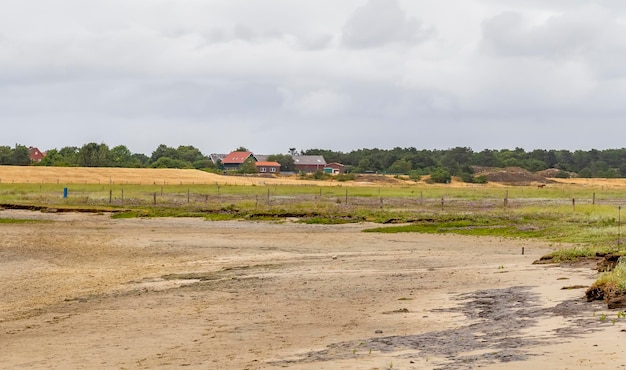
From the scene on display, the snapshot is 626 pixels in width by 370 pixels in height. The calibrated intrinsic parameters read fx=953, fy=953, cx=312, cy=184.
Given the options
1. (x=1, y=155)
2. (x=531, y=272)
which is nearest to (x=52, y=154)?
(x=1, y=155)

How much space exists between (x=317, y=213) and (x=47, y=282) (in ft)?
98.5

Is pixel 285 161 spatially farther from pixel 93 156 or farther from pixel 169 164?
pixel 93 156

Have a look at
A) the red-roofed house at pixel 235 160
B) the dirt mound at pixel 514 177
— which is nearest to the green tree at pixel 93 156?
the red-roofed house at pixel 235 160

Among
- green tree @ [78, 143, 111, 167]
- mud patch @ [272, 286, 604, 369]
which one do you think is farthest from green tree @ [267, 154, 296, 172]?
mud patch @ [272, 286, 604, 369]

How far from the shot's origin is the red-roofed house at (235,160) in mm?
183875

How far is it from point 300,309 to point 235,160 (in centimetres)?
16863

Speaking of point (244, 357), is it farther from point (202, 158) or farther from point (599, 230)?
point (202, 158)

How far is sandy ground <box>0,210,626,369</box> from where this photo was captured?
13297 mm

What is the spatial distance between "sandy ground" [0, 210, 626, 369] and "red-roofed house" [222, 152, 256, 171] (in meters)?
148

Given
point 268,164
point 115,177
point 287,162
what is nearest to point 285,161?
point 287,162

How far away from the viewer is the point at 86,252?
33875 millimetres

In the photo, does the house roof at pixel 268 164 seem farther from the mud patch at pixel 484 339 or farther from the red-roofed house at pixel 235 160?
the mud patch at pixel 484 339

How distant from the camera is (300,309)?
741 inches

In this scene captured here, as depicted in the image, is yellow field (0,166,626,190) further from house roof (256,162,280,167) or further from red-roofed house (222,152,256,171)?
red-roofed house (222,152,256,171)
